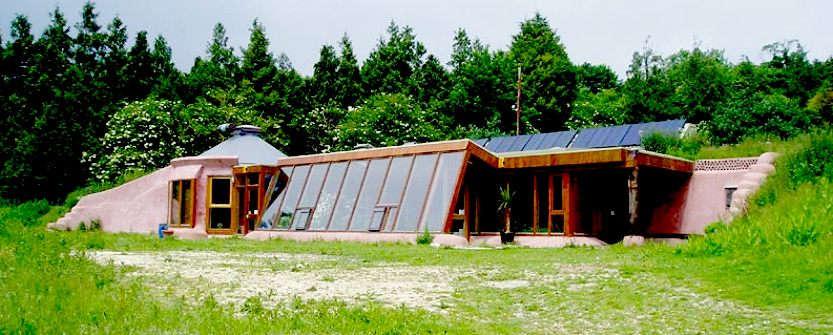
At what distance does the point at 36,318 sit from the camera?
5.49 m

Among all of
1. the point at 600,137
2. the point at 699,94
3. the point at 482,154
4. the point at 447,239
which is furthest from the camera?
the point at 699,94

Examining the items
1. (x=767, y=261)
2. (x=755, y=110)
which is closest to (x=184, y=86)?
(x=755, y=110)

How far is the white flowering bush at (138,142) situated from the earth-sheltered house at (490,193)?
11087 millimetres

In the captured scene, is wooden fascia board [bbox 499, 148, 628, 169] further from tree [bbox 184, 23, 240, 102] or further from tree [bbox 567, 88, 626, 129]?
tree [bbox 184, 23, 240, 102]

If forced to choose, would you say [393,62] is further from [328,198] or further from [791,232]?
[791,232]

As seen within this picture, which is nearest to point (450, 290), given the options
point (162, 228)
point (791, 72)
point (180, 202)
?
point (180, 202)

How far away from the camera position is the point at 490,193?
19.7 metres

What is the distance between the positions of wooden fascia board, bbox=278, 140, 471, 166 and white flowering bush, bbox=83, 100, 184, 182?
12.6 metres

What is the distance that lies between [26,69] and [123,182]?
1949 cm

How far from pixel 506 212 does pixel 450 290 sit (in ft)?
36.5

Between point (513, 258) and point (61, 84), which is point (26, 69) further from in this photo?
point (513, 258)

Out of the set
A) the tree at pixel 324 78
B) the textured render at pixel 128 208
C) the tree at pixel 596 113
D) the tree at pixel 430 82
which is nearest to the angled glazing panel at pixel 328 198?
the textured render at pixel 128 208

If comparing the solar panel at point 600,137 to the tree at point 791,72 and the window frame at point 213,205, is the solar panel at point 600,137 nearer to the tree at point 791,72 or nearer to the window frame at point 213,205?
the window frame at point 213,205

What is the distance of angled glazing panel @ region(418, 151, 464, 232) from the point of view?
54.5 feet
